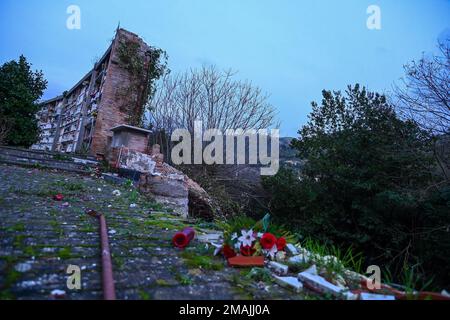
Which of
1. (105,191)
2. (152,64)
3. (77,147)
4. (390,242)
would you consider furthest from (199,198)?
(77,147)

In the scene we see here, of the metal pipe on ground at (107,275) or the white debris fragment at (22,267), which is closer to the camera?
the metal pipe on ground at (107,275)

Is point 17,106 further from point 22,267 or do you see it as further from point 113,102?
point 22,267

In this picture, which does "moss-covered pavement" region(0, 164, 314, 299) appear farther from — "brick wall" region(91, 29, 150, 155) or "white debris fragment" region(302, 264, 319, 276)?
"brick wall" region(91, 29, 150, 155)

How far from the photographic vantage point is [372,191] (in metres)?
9.55

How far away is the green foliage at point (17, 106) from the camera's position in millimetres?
12930

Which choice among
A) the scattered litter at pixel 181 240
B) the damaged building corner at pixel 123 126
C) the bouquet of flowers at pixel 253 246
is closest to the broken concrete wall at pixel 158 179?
the damaged building corner at pixel 123 126

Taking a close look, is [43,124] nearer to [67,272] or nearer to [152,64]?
[152,64]

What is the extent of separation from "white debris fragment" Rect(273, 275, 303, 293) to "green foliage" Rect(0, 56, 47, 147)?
14.9 metres

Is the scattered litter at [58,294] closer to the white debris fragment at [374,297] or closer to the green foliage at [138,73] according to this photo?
the white debris fragment at [374,297]

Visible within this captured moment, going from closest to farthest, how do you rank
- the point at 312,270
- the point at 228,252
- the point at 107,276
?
1. the point at 107,276
2. the point at 312,270
3. the point at 228,252

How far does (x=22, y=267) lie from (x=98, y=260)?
481mm

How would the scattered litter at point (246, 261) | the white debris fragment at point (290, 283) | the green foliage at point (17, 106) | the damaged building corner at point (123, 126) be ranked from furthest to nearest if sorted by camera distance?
the green foliage at point (17, 106)
the damaged building corner at point (123, 126)
the scattered litter at point (246, 261)
the white debris fragment at point (290, 283)

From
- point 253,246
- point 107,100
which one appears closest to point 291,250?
point 253,246

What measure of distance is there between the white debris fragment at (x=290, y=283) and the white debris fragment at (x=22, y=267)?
5.82 feet
